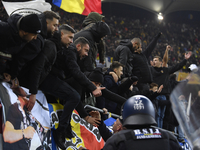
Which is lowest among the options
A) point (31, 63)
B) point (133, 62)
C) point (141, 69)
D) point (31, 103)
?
point (141, 69)

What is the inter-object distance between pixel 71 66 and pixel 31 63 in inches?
24.2

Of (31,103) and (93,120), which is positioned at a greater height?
(31,103)

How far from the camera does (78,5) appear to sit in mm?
6254

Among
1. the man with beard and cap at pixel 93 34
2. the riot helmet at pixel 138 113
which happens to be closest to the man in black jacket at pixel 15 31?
the riot helmet at pixel 138 113

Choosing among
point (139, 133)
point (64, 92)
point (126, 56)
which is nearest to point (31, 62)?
point (64, 92)

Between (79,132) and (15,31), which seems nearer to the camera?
(15,31)

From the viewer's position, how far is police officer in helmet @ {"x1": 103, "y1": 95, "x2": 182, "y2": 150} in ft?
5.83

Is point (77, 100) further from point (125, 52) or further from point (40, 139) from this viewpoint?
point (125, 52)

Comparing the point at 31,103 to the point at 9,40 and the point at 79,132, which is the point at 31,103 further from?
the point at 79,132

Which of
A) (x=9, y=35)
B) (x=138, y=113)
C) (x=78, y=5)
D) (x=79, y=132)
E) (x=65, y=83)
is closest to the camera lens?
(x=138, y=113)

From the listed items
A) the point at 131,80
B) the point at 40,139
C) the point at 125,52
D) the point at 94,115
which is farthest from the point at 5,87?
the point at 125,52

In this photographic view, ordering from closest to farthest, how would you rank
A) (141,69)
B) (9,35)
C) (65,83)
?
1. (9,35)
2. (65,83)
3. (141,69)

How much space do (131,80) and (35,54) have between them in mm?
2090

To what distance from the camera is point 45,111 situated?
3334 mm
